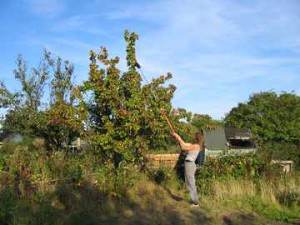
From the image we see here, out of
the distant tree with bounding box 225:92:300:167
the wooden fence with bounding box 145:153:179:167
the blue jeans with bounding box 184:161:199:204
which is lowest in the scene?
the blue jeans with bounding box 184:161:199:204

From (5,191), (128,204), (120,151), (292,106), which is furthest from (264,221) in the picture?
(292,106)

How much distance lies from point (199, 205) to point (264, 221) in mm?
1790

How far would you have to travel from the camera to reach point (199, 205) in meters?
11.9

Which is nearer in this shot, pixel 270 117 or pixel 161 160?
pixel 161 160

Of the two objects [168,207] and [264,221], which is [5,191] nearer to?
[168,207]

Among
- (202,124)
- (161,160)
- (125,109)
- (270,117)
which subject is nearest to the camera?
(125,109)

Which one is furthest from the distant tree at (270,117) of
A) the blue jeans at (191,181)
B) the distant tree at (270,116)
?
the blue jeans at (191,181)

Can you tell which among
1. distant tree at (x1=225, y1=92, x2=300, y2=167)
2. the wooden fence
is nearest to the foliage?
the wooden fence

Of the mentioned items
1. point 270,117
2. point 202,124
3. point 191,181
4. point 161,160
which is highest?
point 270,117

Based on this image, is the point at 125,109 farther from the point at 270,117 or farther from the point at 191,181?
the point at 270,117

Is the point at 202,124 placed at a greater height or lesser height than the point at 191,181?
greater

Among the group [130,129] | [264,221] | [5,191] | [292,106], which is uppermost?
[292,106]

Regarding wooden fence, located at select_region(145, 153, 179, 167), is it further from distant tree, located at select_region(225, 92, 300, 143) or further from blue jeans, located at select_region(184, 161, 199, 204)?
distant tree, located at select_region(225, 92, 300, 143)

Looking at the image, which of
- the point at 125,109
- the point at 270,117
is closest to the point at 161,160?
the point at 125,109
